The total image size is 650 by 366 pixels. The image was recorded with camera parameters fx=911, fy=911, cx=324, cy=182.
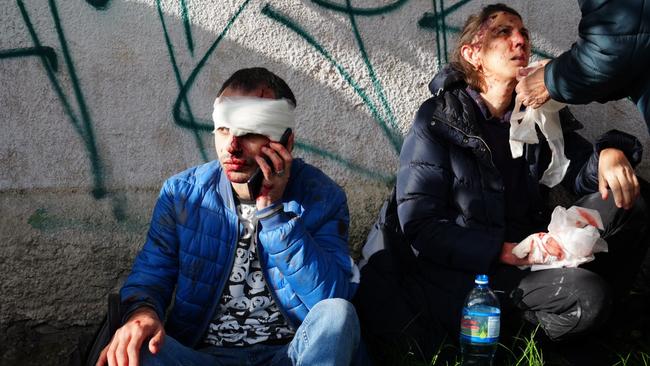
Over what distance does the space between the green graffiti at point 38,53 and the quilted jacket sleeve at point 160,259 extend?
990 mm

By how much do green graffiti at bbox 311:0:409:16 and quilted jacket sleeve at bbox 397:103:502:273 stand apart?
1.72 ft

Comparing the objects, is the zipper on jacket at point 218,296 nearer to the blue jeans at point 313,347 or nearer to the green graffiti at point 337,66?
the blue jeans at point 313,347

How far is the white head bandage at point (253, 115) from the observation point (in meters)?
2.84

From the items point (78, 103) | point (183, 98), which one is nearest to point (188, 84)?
point (183, 98)

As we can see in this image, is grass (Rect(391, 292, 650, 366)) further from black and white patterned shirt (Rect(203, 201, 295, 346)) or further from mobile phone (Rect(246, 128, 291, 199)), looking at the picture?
mobile phone (Rect(246, 128, 291, 199))

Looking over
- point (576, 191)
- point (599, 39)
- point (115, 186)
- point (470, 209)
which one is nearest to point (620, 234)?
point (576, 191)

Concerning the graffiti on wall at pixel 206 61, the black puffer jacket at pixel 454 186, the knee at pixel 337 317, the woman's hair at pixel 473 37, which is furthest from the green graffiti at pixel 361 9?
the knee at pixel 337 317

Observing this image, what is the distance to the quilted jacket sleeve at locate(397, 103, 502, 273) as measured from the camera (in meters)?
3.37

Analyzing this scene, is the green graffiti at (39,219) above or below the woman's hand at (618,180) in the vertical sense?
below

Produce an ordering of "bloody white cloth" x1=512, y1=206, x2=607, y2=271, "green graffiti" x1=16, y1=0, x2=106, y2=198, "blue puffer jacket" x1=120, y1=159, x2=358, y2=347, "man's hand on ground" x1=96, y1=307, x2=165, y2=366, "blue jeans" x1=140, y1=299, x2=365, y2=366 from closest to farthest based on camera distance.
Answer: "man's hand on ground" x1=96, y1=307, x2=165, y2=366 < "blue jeans" x1=140, y1=299, x2=365, y2=366 < "blue puffer jacket" x1=120, y1=159, x2=358, y2=347 < "bloody white cloth" x1=512, y1=206, x2=607, y2=271 < "green graffiti" x1=16, y1=0, x2=106, y2=198

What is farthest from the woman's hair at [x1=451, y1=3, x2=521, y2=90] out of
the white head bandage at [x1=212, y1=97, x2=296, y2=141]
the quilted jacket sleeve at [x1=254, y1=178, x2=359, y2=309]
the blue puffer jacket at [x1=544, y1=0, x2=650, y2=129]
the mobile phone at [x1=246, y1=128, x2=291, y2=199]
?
the mobile phone at [x1=246, y1=128, x2=291, y2=199]

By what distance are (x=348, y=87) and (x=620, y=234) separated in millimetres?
1250

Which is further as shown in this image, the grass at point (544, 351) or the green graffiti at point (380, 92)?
the green graffiti at point (380, 92)

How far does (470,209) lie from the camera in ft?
11.3
